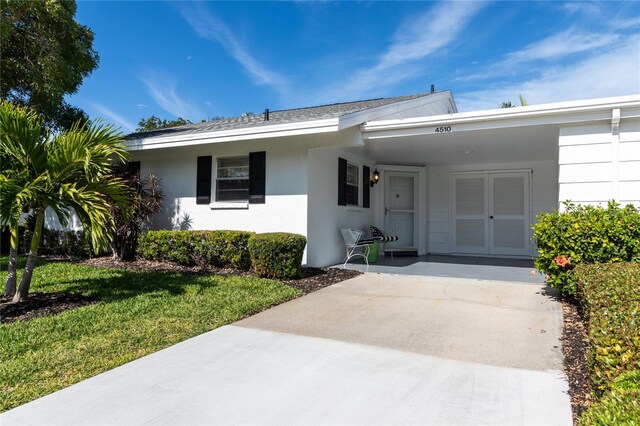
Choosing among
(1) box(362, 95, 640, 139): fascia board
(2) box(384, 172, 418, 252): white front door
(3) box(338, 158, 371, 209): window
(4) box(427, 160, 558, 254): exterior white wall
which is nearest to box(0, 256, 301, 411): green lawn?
(3) box(338, 158, 371, 209): window

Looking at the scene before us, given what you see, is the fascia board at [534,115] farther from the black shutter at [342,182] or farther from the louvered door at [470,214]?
the louvered door at [470,214]

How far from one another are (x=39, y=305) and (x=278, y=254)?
11.1ft

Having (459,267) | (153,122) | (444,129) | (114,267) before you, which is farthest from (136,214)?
(153,122)

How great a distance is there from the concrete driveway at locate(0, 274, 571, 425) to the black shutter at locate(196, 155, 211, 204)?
453 cm

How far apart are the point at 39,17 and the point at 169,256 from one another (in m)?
6.82

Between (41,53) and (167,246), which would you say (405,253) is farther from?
(41,53)

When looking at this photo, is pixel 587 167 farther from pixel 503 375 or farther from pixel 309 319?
pixel 309 319

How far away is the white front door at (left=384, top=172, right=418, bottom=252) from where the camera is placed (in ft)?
35.3

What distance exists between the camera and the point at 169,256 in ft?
26.5

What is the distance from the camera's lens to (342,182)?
8.69 meters

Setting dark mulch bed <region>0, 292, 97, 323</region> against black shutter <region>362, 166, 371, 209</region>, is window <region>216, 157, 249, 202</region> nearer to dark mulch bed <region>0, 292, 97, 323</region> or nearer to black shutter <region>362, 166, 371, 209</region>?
black shutter <region>362, 166, 371, 209</region>

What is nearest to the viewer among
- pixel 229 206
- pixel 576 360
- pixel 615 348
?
pixel 615 348

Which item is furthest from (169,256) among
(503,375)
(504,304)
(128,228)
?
(503,375)

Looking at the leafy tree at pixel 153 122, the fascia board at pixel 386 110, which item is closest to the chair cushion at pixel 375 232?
the fascia board at pixel 386 110
